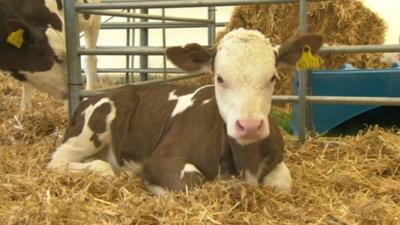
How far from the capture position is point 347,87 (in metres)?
5.00

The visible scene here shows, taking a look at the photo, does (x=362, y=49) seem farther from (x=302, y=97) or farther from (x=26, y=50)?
(x=26, y=50)

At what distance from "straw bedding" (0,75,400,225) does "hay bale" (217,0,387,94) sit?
3.94m

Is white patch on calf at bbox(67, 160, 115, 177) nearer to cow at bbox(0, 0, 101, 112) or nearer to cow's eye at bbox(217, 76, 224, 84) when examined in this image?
cow's eye at bbox(217, 76, 224, 84)

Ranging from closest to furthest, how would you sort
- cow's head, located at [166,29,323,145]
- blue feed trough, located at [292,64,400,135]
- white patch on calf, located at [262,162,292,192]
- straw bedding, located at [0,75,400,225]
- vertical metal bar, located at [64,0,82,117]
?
straw bedding, located at [0,75,400,225], cow's head, located at [166,29,323,145], white patch on calf, located at [262,162,292,192], vertical metal bar, located at [64,0,82,117], blue feed trough, located at [292,64,400,135]

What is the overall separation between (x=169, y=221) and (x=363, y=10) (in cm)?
635

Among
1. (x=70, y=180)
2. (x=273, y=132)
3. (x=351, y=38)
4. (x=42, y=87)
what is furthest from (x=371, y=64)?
(x=70, y=180)

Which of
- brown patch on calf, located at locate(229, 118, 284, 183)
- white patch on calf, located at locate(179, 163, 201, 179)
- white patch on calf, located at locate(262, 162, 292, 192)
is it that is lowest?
white patch on calf, located at locate(262, 162, 292, 192)

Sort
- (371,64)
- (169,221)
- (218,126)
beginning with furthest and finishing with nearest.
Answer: (371,64) → (218,126) → (169,221)

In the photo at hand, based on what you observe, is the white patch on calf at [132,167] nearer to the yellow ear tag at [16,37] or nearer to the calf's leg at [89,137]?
the calf's leg at [89,137]

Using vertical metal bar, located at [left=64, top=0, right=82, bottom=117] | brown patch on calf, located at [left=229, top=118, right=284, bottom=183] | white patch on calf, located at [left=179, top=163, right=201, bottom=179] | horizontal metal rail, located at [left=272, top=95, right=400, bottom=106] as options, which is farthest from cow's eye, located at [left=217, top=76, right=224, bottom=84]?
vertical metal bar, located at [left=64, top=0, right=82, bottom=117]

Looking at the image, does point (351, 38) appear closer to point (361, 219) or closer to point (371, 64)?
point (371, 64)

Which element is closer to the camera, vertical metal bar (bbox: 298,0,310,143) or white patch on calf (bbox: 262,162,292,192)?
white patch on calf (bbox: 262,162,292,192)

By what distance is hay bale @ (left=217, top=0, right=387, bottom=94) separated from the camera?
7.61 meters

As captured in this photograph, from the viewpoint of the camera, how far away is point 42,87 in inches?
183
